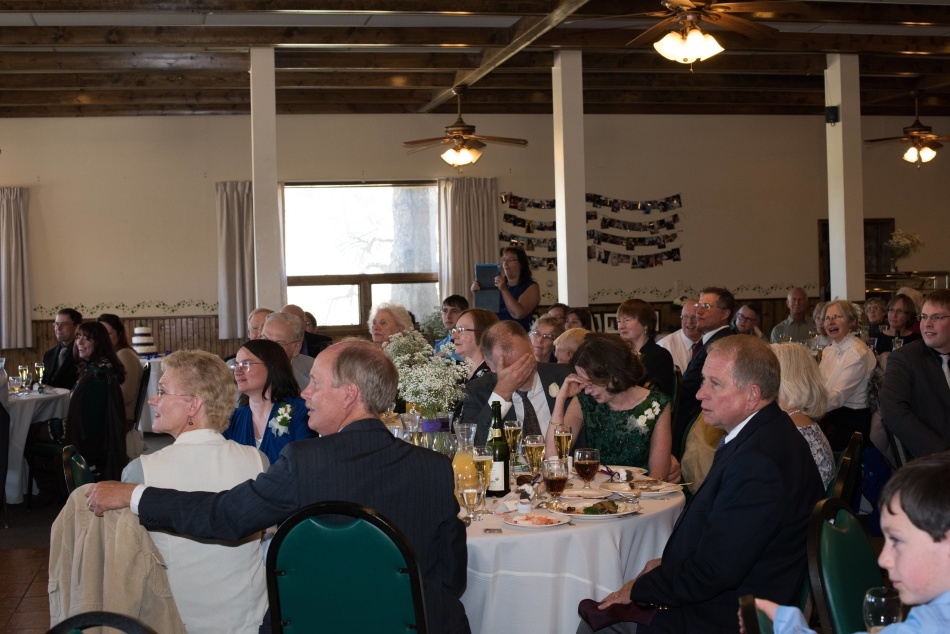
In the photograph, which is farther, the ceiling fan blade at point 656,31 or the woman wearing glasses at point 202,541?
the ceiling fan blade at point 656,31

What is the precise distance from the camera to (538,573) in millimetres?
3076

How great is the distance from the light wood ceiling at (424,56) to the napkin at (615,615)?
5.26 meters

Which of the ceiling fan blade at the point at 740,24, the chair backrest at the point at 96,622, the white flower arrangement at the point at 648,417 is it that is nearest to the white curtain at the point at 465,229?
the ceiling fan blade at the point at 740,24

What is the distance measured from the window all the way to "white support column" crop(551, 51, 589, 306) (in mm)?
3839

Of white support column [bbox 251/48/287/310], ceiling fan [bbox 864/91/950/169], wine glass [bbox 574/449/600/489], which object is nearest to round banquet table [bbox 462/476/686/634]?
wine glass [bbox 574/449/600/489]

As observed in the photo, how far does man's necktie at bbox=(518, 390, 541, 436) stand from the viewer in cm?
427

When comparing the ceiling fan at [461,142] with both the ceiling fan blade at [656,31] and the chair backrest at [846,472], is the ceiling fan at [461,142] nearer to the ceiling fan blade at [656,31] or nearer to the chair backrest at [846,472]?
the ceiling fan blade at [656,31]

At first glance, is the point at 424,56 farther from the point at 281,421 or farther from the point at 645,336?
the point at 281,421

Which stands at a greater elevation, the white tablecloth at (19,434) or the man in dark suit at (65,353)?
the man in dark suit at (65,353)

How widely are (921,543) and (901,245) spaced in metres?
12.7

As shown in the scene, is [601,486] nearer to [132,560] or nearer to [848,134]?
[132,560]

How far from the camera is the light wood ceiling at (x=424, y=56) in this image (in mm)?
8328

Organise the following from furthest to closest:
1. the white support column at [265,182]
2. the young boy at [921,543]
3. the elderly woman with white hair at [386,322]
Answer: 1. the white support column at [265,182]
2. the elderly woman with white hair at [386,322]
3. the young boy at [921,543]

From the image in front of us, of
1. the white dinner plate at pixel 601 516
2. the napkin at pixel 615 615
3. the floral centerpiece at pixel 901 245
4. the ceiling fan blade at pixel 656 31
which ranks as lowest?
the napkin at pixel 615 615
